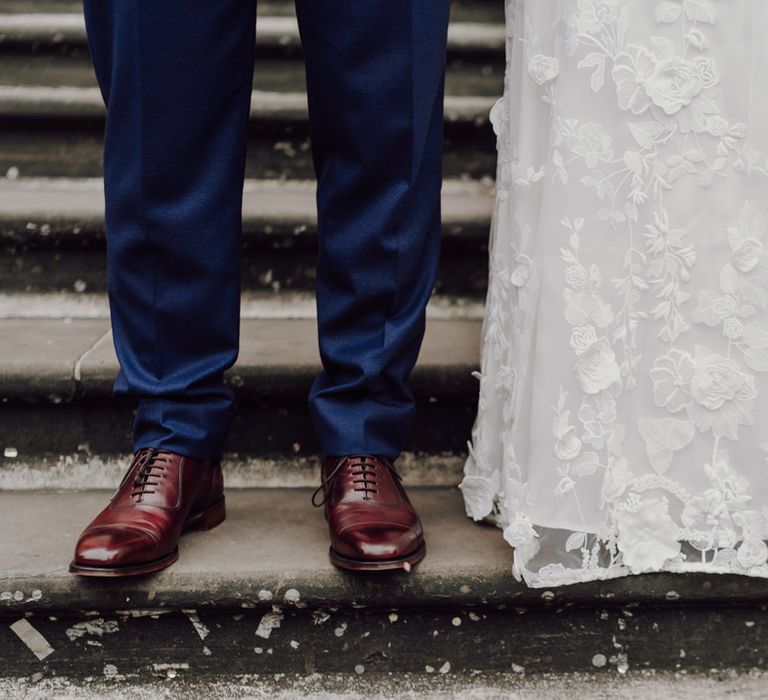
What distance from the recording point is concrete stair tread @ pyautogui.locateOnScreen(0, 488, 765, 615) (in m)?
0.95

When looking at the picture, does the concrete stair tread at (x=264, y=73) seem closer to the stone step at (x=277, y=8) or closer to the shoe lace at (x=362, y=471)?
the stone step at (x=277, y=8)

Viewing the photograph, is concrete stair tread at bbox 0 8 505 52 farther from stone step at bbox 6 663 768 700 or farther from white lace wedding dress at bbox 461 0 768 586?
stone step at bbox 6 663 768 700

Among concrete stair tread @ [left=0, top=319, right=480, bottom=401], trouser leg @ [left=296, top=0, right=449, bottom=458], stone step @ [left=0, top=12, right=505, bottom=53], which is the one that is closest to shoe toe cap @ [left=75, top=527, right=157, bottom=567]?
trouser leg @ [left=296, top=0, right=449, bottom=458]

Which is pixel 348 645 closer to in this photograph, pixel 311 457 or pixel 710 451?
pixel 311 457

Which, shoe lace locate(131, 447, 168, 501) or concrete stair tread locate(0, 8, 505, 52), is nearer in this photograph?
shoe lace locate(131, 447, 168, 501)

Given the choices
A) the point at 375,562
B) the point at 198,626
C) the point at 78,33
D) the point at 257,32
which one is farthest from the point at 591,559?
the point at 78,33

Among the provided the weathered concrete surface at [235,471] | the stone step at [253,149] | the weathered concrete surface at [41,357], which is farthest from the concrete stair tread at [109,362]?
the stone step at [253,149]

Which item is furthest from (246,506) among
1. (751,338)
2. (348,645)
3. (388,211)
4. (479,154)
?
(479,154)

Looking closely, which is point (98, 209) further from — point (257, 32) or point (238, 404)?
point (257, 32)

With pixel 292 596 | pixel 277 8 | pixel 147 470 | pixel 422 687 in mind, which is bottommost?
pixel 422 687

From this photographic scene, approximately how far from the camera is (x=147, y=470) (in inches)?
39.1

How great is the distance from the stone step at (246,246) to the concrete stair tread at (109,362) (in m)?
0.16

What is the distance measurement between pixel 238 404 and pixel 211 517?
23 centimetres

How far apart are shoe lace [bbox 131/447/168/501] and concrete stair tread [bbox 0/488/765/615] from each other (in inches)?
3.9
